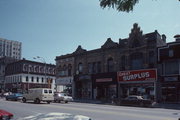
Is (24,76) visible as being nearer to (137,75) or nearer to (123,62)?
(123,62)

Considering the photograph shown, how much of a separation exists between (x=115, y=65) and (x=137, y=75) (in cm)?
563

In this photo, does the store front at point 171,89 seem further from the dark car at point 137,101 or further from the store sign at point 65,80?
the store sign at point 65,80

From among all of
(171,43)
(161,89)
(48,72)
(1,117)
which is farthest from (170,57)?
(48,72)

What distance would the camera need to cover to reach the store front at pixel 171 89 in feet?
111

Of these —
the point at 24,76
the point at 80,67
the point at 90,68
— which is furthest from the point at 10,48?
the point at 90,68

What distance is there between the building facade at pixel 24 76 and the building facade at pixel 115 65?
26.2 m

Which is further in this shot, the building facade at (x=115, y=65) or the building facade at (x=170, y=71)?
the building facade at (x=115, y=65)

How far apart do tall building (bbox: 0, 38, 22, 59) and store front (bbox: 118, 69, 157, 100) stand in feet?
395

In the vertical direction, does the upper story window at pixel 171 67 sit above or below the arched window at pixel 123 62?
below

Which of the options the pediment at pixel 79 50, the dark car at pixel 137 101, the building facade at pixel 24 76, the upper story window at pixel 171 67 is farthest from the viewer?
the building facade at pixel 24 76

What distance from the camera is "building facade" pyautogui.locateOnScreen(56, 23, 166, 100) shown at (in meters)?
37.0

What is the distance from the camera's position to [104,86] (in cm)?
4378

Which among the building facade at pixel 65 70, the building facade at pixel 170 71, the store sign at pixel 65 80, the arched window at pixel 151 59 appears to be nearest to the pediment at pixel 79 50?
the building facade at pixel 65 70

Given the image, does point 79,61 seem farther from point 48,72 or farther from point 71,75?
point 48,72
